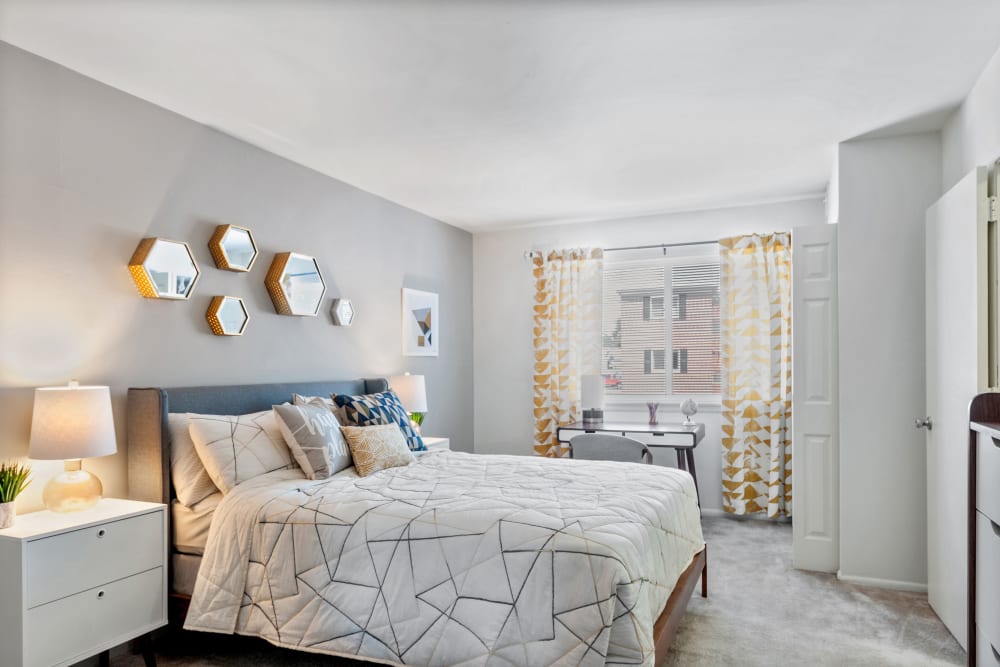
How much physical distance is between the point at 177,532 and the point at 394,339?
2.38m

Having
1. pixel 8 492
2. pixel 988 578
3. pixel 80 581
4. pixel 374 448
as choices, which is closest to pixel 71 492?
pixel 8 492

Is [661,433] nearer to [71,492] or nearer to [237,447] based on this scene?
[237,447]

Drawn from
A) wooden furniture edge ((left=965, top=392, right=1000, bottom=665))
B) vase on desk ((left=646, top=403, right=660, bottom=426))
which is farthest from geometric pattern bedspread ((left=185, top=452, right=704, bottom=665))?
vase on desk ((left=646, top=403, right=660, bottom=426))

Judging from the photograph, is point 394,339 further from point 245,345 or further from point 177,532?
point 177,532

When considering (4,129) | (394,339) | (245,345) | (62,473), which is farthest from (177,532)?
(394,339)

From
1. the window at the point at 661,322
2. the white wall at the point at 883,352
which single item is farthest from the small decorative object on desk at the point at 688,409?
the white wall at the point at 883,352

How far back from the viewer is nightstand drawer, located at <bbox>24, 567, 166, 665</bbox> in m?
2.24

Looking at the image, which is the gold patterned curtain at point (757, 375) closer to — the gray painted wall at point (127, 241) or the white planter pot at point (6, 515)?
the gray painted wall at point (127, 241)

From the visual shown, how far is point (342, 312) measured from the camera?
14.4ft

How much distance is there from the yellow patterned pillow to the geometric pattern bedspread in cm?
32

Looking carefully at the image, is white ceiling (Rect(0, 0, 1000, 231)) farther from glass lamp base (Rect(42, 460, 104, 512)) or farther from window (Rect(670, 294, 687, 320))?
glass lamp base (Rect(42, 460, 104, 512))

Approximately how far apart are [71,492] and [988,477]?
10.6 feet

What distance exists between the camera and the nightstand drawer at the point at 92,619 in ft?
7.36

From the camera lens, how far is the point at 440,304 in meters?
5.76
